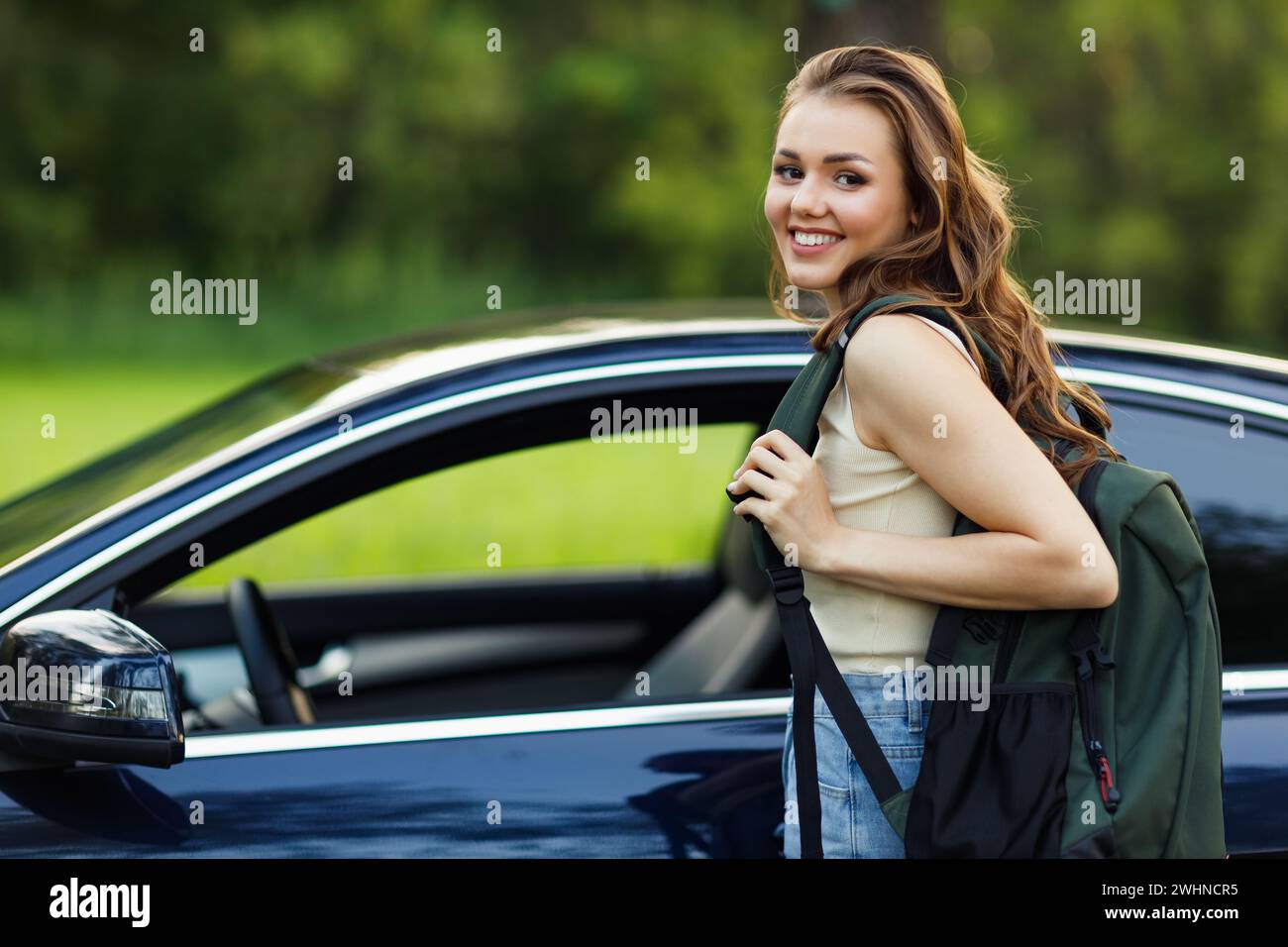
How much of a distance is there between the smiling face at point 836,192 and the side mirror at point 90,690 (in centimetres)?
101

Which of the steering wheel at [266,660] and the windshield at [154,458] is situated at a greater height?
the windshield at [154,458]

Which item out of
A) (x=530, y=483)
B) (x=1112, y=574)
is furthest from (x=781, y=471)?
(x=530, y=483)

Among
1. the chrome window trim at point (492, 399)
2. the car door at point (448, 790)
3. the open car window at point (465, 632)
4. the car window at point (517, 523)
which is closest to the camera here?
the car door at point (448, 790)

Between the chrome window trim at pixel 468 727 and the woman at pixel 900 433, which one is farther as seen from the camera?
the chrome window trim at pixel 468 727

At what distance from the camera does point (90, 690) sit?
181cm

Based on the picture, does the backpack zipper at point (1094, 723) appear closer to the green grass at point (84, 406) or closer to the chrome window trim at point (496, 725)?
the chrome window trim at point (496, 725)

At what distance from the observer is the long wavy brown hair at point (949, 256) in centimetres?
176

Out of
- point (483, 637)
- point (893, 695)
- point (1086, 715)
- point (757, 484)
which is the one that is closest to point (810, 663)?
point (893, 695)

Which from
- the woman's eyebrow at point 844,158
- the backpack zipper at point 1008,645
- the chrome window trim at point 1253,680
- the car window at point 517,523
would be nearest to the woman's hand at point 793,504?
the backpack zipper at point 1008,645

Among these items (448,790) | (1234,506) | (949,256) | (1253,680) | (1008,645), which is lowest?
(448,790)

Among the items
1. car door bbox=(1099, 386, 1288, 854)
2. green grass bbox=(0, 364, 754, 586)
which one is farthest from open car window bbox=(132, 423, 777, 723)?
green grass bbox=(0, 364, 754, 586)

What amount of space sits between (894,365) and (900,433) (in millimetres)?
85

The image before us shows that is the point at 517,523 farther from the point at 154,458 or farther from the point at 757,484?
the point at 757,484
